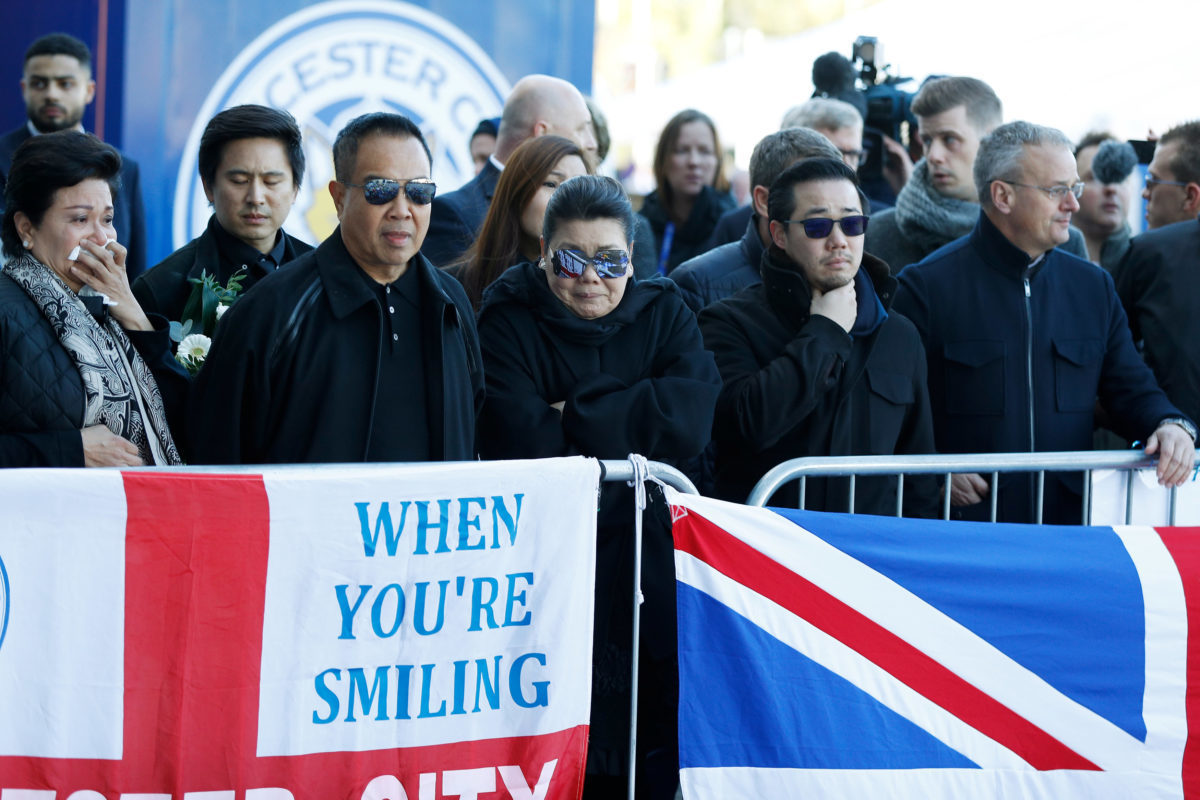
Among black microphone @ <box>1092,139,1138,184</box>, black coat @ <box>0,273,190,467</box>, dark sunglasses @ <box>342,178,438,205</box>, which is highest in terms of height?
black microphone @ <box>1092,139,1138,184</box>

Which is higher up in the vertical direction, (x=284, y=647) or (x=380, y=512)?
(x=380, y=512)

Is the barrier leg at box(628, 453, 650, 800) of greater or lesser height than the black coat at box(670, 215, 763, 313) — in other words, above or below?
below

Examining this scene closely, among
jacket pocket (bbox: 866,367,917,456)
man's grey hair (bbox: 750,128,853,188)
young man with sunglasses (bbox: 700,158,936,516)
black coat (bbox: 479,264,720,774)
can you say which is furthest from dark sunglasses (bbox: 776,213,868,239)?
man's grey hair (bbox: 750,128,853,188)

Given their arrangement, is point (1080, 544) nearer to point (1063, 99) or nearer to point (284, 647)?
point (284, 647)

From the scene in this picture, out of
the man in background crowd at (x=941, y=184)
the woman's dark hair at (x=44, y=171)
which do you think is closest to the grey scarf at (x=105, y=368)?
the woman's dark hair at (x=44, y=171)

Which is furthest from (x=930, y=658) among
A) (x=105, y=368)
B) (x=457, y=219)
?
(x=457, y=219)

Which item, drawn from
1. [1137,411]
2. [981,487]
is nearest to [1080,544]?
[981,487]

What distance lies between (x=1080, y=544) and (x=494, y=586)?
1.64 m

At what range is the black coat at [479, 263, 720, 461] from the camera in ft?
12.5

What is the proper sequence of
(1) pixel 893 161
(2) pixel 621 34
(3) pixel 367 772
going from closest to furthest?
(3) pixel 367 772, (1) pixel 893 161, (2) pixel 621 34

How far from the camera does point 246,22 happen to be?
668 centimetres

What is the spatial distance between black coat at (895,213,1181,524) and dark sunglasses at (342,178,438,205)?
1.90m

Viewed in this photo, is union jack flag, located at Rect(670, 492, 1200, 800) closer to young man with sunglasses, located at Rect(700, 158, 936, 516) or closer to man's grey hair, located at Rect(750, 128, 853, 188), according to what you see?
young man with sunglasses, located at Rect(700, 158, 936, 516)

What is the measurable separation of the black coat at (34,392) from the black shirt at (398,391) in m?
0.72
